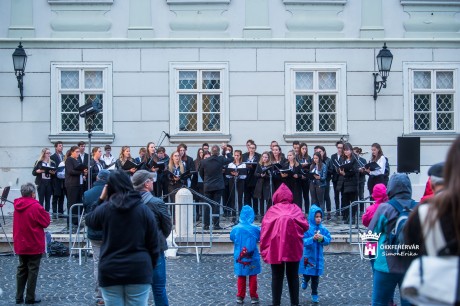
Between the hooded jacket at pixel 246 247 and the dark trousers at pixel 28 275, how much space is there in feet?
8.49

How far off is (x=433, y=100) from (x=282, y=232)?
40.4 ft

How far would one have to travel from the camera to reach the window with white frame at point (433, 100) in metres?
21.4

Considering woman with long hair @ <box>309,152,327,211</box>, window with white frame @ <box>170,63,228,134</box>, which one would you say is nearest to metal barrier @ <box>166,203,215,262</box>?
woman with long hair @ <box>309,152,327,211</box>

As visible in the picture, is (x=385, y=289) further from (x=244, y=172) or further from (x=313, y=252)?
(x=244, y=172)

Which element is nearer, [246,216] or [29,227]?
[29,227]

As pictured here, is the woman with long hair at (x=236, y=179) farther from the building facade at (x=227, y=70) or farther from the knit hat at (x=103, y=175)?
the knit hat at (x=103, y=175)

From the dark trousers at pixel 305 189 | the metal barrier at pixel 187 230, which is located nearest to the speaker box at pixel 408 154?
the dark trousers at pixel 305 189

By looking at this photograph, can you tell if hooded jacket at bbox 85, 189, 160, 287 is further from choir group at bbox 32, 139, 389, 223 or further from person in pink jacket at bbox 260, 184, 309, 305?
choir group at bbox 32, 139, 389, 223

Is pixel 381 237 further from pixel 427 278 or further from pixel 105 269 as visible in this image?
pixel 427 278

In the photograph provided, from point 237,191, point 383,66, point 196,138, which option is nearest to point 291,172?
point 237,191

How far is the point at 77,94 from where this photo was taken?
836 inches

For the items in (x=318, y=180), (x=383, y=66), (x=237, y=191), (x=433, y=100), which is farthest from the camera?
(x=433, y=100)

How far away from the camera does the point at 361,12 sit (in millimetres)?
21266

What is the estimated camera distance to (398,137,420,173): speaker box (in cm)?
1838
